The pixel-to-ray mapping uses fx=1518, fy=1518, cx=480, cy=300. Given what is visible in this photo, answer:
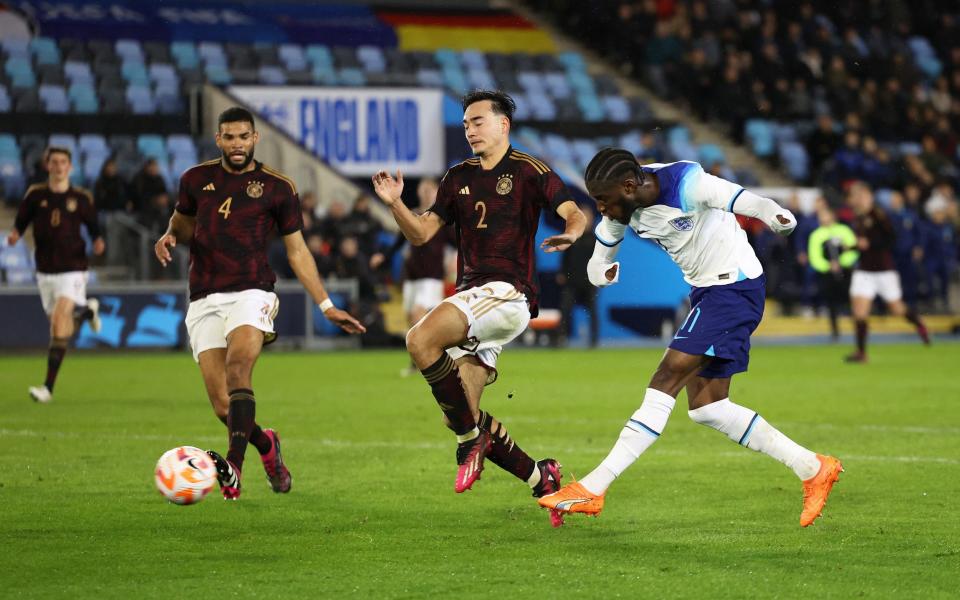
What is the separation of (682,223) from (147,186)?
17.5 meters

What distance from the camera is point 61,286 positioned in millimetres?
14844

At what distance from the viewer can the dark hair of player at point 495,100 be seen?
25.7ft

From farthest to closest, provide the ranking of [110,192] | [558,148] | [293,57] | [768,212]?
[293,57], [558,148], [110,192], [768,212]

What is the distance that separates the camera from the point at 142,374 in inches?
730

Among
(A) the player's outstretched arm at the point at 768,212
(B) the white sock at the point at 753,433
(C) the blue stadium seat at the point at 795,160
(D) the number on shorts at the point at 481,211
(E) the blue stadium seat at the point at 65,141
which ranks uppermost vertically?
(A) the player's outstretched arm at the point at 768,212

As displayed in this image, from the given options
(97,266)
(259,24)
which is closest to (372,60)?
(259,24)

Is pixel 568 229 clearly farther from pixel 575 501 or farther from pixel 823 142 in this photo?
pixel 823 142

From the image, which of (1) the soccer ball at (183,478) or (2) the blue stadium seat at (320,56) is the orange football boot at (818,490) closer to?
(1) the soccer ball at (183,478)

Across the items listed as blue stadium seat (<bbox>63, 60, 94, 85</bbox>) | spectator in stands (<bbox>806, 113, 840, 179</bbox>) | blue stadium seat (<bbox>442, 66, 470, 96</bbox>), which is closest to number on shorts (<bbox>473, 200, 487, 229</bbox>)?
blue stadium seat (<bbox>63, 60, 94, 85</bbox>)

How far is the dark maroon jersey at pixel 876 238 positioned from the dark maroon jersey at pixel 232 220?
1311 cm

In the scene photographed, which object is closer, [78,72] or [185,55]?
[78,72]

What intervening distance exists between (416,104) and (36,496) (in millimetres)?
21172

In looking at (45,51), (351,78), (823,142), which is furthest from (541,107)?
(45,51)

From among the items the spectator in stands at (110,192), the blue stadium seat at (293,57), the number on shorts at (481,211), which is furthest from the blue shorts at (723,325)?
the blue stadium seat at (293,57)
